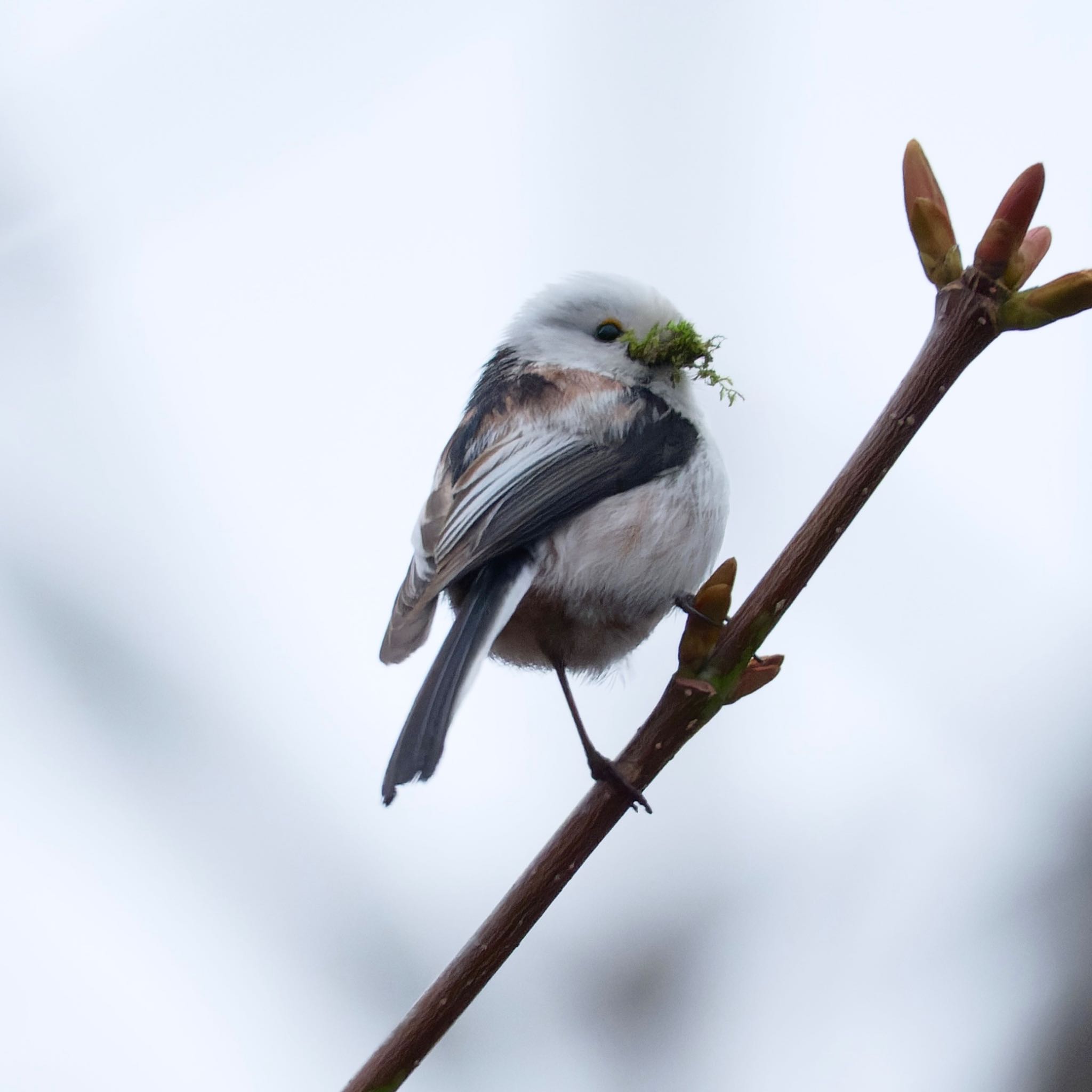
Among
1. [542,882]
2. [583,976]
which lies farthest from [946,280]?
[583,976]

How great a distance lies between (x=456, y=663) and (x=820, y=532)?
0.69m

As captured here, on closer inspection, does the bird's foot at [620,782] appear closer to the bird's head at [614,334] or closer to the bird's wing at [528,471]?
the bird's wing at [528,471]

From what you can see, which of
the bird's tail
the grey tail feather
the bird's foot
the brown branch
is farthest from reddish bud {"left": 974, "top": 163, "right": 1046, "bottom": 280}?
the grey tail feather

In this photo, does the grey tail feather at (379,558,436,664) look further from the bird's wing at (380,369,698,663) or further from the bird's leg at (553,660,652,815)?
the bird's leg at (553,660,652,815)

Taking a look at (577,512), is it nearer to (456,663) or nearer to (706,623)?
(456,663)

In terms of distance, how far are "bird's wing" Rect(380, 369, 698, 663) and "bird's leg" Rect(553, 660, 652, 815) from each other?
290mm

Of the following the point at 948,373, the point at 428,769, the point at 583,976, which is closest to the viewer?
the point at 948,373

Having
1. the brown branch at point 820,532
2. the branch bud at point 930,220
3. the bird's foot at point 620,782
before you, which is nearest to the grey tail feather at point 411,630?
the bird's foot at point 620,782

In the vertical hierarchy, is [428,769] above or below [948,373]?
below

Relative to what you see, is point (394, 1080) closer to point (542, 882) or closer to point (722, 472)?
point (542, 882)

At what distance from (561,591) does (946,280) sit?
40.0 inches

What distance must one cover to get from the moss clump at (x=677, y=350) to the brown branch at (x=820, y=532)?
1.08 meters

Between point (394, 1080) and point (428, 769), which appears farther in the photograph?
point (428, 769)

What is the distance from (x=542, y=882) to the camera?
131 centimetres
